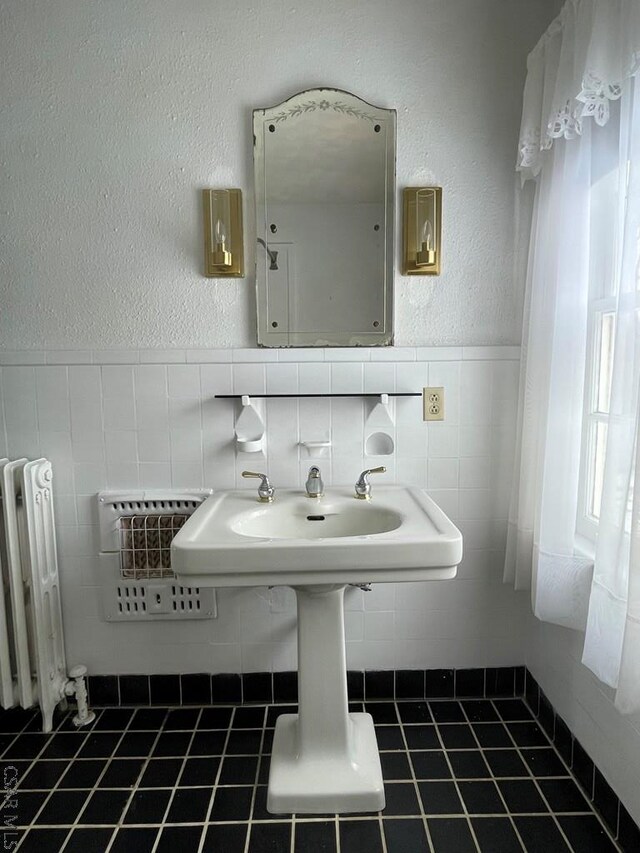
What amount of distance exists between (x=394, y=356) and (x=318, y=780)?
46.6 inches

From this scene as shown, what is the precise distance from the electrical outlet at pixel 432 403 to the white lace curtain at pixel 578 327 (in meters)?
Answer: 0.24

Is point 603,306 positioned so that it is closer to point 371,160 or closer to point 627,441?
point 627,441

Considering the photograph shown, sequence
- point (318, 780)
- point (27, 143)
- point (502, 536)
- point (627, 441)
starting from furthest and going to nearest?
1. point (502, 536)
2. point (27, 143)
3. point (318, 780)
4. point (627, 441)

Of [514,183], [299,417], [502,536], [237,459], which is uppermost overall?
[514,183]

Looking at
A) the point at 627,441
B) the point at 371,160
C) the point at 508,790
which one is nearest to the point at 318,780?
the point at 508,790

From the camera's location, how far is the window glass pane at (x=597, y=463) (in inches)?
56.7

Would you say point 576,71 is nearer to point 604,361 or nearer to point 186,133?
point 604,361

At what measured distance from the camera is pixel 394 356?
172 centimetres

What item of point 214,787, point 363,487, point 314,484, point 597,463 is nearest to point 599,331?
point 597,463

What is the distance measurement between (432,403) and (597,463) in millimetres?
505

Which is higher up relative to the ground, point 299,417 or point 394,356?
point 394,356

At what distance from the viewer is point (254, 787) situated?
4.78 ft

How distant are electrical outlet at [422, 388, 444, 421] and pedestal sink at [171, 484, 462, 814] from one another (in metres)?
0.24

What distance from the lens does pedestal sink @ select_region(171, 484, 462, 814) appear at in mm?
1209
